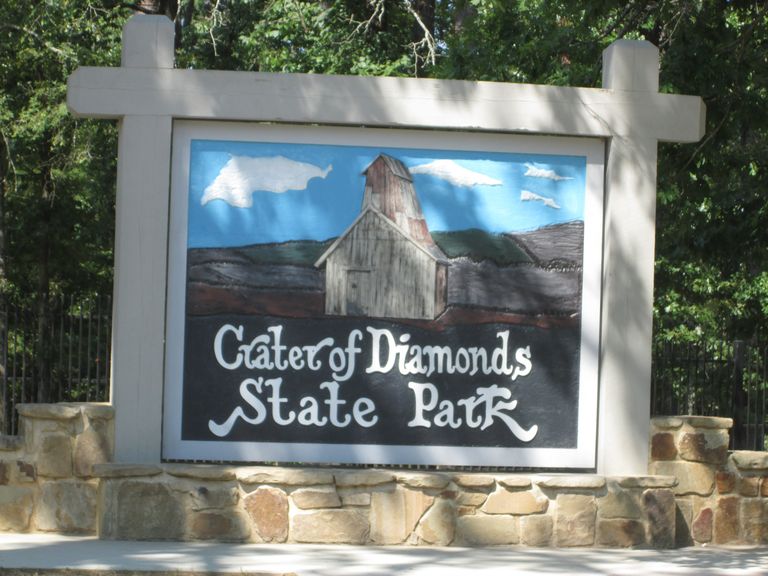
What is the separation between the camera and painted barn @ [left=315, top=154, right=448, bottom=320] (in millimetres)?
8109

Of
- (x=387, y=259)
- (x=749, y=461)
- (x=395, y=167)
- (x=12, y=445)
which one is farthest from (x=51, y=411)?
(x=749, y=461)

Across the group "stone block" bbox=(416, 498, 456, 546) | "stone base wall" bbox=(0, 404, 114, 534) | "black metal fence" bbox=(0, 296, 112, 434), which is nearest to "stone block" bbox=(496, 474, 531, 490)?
"stone block" bbox=(416, 498, 456, 546)

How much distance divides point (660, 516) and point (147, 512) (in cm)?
364

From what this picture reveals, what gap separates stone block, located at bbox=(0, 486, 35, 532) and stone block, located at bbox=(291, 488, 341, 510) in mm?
1945

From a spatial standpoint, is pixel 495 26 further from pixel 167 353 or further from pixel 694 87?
pixel 167 353

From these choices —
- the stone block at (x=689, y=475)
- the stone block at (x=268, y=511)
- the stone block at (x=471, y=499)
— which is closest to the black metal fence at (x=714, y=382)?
the stone block at (x=689, y=475)

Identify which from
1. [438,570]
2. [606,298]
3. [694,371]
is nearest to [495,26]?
[694,371]

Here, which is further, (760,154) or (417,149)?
(760,154)

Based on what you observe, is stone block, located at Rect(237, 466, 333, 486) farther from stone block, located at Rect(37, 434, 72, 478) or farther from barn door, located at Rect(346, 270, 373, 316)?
stone block, located at Rect(37, 434, 72, 478)

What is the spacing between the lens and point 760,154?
43.6ft

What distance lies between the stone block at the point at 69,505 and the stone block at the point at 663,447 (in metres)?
4.09

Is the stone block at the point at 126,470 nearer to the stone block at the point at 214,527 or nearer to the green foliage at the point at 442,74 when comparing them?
the stone block at the point at 214,527

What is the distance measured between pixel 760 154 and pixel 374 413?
7.29 meters

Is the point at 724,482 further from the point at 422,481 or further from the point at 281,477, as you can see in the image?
the point at 281,477
